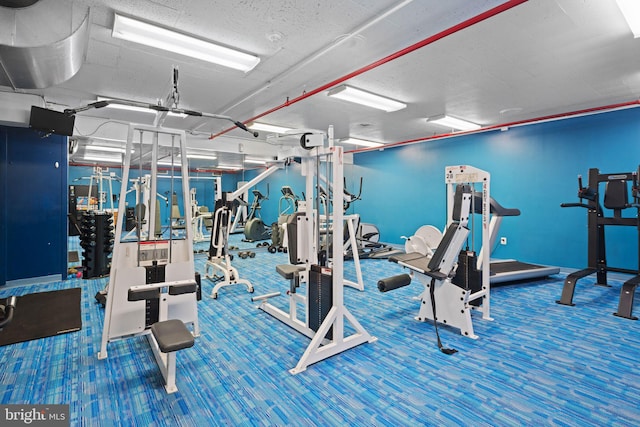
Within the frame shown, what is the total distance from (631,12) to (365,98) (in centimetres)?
279

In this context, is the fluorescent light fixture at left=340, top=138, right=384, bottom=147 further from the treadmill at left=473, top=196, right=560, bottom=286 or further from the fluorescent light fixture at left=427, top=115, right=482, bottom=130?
the treadmill at left=473, top=196, right=560, bottom=286

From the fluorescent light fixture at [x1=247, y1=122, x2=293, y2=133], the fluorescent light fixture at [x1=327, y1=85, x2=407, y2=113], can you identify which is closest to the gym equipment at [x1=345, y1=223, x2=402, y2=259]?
the fluorescent light fixture at [x1=247, y1=122, x2=293, y2=133]

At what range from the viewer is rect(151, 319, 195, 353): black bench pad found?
74.9 inches

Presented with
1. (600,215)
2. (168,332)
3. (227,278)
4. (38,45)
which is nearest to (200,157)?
(227,278)

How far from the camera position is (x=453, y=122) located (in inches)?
237

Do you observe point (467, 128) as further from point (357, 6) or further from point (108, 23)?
point (108, 23)

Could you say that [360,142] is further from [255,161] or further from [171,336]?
[171,336]

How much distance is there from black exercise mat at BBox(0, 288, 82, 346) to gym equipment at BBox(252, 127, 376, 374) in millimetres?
2251

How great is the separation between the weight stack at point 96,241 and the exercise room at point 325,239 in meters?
0.03

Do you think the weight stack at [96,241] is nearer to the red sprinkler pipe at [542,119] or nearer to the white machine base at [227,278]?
the white machine base at [227,278]

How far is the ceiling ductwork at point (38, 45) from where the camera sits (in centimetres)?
232

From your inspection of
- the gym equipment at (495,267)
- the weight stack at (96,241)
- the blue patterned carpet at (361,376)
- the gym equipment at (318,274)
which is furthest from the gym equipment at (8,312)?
the weight stack at (96,241)

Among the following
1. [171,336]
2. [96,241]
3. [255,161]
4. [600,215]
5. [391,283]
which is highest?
[255,161]

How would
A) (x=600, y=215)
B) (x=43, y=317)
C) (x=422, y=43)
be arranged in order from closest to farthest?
(x=422, y=43), (x=43, y=317), (x=600, y=215)
